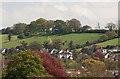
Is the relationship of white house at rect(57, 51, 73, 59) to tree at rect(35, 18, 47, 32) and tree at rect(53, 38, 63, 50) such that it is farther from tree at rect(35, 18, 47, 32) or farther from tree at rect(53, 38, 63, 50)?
tree at rect(35, 18, 47, 32)

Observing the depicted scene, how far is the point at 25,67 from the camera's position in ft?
51.4

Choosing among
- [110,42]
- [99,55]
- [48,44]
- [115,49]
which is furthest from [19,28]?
[115,49]

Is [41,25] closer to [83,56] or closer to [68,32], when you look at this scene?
[68,32]

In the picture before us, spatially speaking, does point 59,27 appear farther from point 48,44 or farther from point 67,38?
point 48,44

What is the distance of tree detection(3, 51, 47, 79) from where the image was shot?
1550cm

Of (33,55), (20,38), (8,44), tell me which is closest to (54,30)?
(20,38)

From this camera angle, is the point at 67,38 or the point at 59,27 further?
the point at 59,27

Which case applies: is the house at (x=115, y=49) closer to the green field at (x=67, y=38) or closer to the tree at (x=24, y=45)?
the green field at (x=67, y=38)

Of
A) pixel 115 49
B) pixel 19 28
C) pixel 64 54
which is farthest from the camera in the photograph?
pixel 19 28

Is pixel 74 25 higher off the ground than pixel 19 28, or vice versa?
pixel 74 25

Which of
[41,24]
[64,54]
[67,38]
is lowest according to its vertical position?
[64,54]

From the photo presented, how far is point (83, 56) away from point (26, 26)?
20.0m

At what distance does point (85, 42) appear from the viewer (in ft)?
149

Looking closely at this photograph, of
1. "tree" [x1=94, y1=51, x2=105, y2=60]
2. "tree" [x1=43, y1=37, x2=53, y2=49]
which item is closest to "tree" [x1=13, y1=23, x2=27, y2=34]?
"tree" [x1=43, y1=37, x2=53, y2=49]
